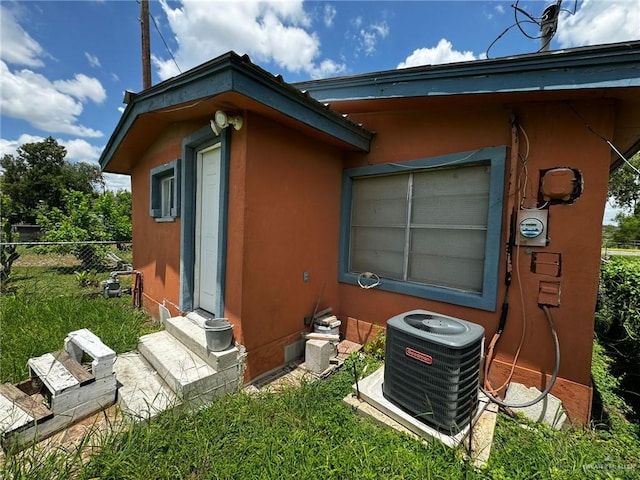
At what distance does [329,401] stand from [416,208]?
8.41 feet

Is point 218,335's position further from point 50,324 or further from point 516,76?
point 516,76

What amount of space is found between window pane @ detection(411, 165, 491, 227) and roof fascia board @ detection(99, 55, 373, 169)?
3.43 ft

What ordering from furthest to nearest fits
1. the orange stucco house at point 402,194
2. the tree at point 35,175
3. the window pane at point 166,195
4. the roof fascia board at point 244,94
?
the tree at point 35,175 < the window pane at point 166,195 < the orange stucco house at point 402,194 < the roof fascia board at point 244,94

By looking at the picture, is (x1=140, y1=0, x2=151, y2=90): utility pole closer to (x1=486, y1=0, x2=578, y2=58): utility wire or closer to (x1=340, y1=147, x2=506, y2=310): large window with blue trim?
(x1=340, y1=147, x2=506, y2=310): large window with blue trim

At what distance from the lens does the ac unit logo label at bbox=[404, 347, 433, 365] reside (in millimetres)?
2213

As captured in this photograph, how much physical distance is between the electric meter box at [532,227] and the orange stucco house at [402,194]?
2cm

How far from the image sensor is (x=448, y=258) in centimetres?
338

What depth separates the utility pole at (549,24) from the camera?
142 inches

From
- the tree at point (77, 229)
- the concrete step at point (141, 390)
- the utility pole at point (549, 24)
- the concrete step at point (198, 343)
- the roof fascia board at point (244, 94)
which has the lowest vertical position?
the concrete step at point (141, 390)

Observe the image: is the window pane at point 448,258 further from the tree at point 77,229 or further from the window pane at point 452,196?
the tree at point 77,229

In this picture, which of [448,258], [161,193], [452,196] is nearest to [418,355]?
[448,258]

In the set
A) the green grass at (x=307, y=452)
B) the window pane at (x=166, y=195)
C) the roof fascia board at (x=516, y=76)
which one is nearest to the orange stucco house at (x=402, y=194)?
the roof fascia board at (x=516, y=76)

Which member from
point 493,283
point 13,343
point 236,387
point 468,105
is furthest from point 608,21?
point 13,343

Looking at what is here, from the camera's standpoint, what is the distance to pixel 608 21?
11.7ft
